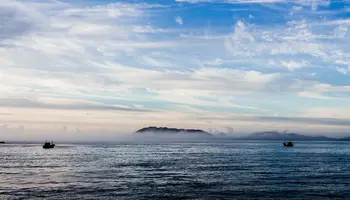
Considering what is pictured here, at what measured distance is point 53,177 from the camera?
2346 inches

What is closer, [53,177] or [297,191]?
[297,191]

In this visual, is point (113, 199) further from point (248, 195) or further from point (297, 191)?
point (297, 191)

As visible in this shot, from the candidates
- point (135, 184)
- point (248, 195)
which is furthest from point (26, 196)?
point (248, 195)

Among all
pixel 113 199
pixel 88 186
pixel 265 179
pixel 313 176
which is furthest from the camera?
pixel 313 176

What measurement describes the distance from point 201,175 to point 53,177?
25910 millimetres

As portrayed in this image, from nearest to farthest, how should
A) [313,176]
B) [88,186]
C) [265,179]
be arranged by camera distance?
[88,186] → [265,179] → [313,176]

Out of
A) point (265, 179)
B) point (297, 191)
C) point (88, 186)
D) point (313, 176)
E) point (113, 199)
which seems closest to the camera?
point (113, 199)

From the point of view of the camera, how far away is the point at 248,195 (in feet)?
141

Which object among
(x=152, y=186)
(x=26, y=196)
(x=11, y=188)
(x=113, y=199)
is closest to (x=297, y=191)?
(x=152, y=186)

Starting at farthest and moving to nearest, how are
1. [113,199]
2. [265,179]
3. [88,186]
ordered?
[265,179]
[88,186]
[113,199]

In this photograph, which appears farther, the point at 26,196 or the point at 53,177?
the point at 53,177

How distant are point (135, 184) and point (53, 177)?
56.1ft

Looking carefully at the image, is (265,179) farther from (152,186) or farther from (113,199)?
(113,199)

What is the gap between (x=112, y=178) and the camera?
58250mm
